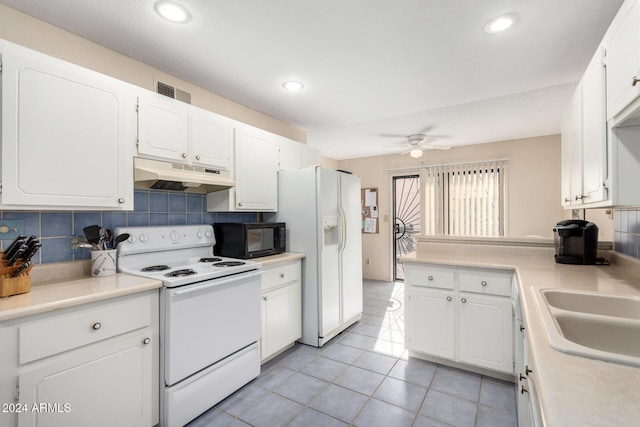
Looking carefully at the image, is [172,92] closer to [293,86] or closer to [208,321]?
[293,86]

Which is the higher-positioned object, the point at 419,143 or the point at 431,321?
the point at 419,143

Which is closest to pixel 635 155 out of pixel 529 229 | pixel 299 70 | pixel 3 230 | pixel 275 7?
pixel 275 7

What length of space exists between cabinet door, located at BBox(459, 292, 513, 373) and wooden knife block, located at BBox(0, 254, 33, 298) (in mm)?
2708

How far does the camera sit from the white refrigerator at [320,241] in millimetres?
2787

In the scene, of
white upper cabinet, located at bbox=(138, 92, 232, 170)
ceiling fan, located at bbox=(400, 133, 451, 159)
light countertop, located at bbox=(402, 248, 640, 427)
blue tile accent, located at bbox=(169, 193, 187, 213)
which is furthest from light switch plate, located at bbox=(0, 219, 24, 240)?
ceiling fan, located at bbox=(400, 133, 451, 159)

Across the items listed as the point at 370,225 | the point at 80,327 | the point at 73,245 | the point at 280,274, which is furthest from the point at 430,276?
the point at 370,225

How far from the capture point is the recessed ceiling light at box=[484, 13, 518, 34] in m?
1.68

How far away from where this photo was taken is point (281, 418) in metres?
1.83

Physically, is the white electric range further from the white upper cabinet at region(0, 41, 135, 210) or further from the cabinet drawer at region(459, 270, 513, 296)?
the cabinet drawer at region(459, 270, 513, 296)

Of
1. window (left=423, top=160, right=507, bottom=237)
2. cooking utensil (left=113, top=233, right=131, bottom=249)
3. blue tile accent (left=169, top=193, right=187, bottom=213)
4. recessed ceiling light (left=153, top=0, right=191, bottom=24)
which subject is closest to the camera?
recessed ceiling light (left=153, top=0, right=191, bottom=24)

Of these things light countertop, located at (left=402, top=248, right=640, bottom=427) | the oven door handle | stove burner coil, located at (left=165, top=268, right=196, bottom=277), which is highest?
stove burner coil, located at (left=165, top=268, right=196, bottom=277)

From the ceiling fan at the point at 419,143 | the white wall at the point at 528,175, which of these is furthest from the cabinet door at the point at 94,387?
the white wall at the point at 528,175

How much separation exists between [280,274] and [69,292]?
1.46 metres

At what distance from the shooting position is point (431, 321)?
2402 millimetres
